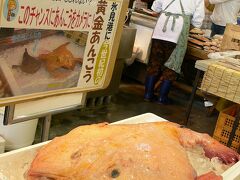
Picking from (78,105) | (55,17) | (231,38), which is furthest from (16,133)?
(231,38)

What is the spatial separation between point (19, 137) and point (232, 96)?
2.17m

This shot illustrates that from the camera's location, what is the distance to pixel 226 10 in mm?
6980

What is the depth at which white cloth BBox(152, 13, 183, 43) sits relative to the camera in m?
5.54

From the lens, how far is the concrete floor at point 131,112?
179 inches

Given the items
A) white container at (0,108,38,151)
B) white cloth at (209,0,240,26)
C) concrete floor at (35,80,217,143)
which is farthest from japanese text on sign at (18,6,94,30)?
white cloth at (209,0,240,26)

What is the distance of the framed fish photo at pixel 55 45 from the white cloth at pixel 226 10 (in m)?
5.55

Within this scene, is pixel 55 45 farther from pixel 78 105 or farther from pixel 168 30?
pixel 168 30

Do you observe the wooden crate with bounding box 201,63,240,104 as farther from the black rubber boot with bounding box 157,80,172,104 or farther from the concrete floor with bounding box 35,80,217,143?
the black rubber boot with bounding box 157,80,172,104

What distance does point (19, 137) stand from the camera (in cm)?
313

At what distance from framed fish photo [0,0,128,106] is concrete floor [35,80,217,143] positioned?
2.21 m

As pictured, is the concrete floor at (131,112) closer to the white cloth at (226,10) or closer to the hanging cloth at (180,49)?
the hanging cloth at (180,49)

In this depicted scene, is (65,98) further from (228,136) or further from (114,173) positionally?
(228,136)

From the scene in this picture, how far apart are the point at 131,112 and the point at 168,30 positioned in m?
1.47

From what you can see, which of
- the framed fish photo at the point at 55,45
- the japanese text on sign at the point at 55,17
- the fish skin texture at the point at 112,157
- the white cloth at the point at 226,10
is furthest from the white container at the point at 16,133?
the white cloth at the point at 226,10
